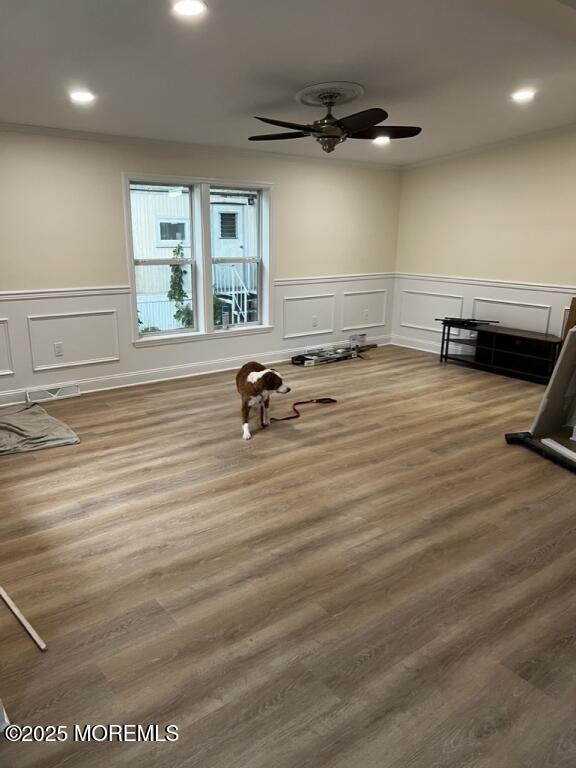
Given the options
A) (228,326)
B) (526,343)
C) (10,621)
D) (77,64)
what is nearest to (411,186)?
(526,343)

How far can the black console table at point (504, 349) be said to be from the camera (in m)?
5.41

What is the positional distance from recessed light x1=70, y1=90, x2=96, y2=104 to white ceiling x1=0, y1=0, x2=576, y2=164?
0.19ft

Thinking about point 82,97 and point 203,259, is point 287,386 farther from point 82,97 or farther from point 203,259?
point 82,97

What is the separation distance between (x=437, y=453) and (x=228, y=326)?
319cm

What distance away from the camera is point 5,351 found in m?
4.59

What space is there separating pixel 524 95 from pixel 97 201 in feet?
12.1

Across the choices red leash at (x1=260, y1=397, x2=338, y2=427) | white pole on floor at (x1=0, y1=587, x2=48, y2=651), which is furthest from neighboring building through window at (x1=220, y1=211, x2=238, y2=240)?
white pole on floor at (x1=0, y1=587, x2=48, y2=651)

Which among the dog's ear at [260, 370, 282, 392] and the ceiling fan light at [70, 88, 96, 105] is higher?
the ceiling fan light at [70, 88, 96, 105]

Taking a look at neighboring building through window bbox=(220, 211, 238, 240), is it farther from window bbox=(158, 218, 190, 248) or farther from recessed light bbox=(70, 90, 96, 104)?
recessed light bbox=(70, 90, 96, 104)

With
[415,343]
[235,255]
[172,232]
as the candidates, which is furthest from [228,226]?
[415,343]

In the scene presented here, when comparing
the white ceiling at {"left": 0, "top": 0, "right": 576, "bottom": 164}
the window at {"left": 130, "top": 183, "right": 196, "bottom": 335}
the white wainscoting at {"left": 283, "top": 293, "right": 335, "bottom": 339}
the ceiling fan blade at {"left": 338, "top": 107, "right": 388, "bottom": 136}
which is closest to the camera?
the white ceiling at {"left": 0, "top": 0, "right": 576, "bottom": 164}

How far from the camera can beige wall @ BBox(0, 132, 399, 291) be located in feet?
14.6

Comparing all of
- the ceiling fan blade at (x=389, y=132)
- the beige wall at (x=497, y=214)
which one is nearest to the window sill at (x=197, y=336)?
the beige wall at (x=497, y=214)

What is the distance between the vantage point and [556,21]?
2.21 m
